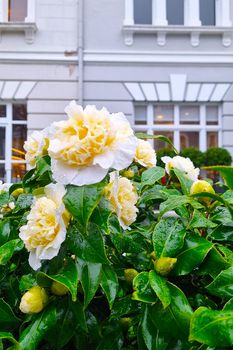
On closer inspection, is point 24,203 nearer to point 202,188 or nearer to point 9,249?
point 9,249

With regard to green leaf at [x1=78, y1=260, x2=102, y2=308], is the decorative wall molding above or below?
above

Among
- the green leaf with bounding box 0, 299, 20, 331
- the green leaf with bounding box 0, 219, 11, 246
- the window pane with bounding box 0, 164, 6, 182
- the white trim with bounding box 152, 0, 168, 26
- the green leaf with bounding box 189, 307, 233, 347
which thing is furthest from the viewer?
the white trim with bounding box 152, 0, 168, 26

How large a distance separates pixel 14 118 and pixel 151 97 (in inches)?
92.6

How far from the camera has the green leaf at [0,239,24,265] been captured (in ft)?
2.91

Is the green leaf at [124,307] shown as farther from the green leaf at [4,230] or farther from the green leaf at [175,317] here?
the green leaf at [4,230]

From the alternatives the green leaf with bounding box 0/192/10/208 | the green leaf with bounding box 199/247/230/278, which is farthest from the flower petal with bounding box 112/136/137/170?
the green leaf with bounding box 0/192/10/208

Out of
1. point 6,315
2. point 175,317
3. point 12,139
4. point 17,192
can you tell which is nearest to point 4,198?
point 17,192

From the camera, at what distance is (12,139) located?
8.00 m

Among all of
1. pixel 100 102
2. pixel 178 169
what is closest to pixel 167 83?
pixel 100 102

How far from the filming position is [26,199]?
107cm

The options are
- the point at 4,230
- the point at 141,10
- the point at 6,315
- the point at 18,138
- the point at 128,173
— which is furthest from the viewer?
the point at 141,10

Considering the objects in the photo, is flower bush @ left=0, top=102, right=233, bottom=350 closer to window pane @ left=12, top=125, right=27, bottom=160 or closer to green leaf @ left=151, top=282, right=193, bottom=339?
green leaf @ left=151, top=282, right=193, bottom=339

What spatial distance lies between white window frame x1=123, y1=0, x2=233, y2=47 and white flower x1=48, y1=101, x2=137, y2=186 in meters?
7.52

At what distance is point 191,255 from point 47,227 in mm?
245
